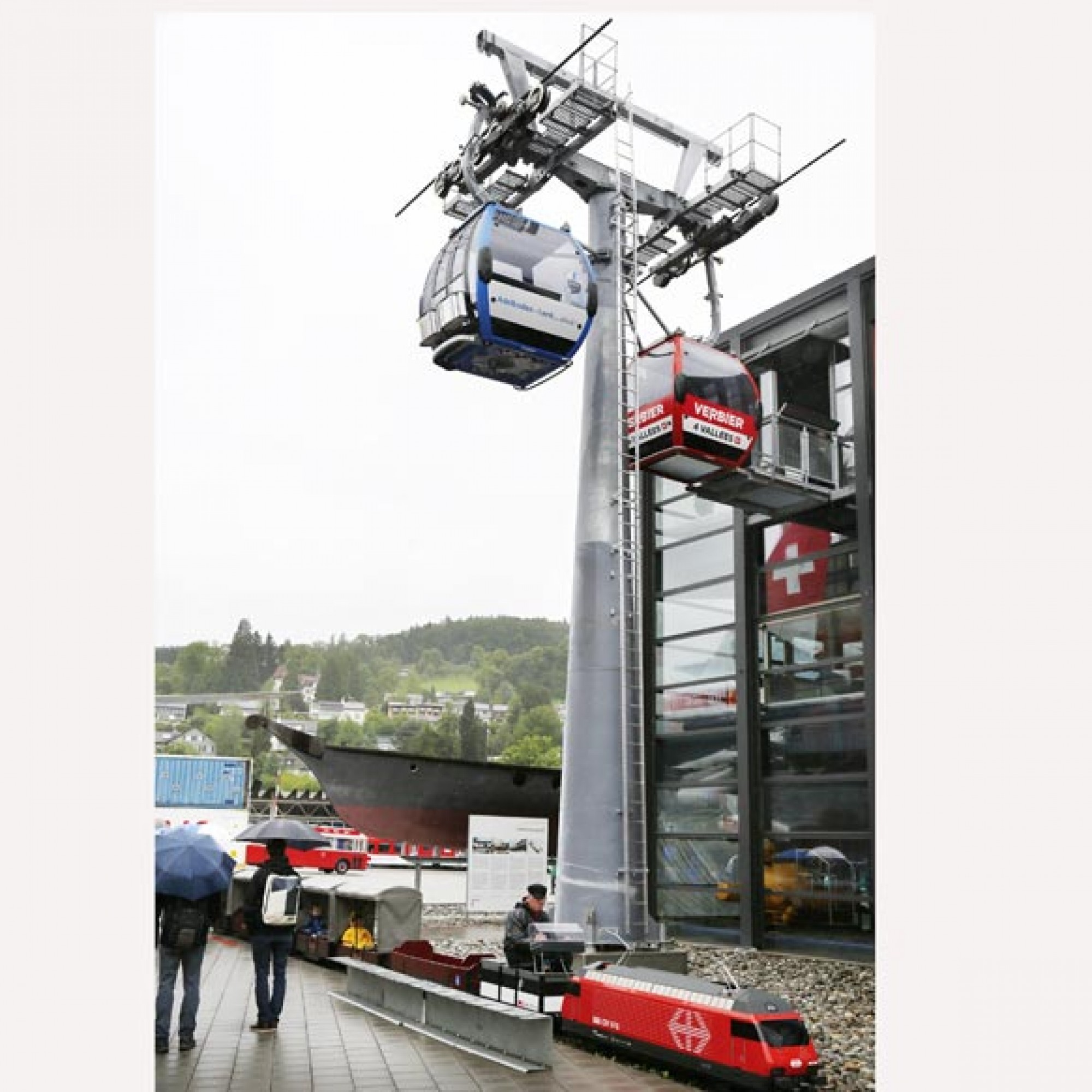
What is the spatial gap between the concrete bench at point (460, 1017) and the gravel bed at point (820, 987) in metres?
2.18

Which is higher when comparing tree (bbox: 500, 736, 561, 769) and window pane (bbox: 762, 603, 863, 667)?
window pane (bbox: 762, 603, 863, 667)

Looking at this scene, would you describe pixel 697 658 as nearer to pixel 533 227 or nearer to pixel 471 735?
pixel 533 227

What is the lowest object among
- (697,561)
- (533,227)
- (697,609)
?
(697,609)

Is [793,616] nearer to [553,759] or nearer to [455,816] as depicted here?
[455,816]

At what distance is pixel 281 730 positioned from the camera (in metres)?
19.1

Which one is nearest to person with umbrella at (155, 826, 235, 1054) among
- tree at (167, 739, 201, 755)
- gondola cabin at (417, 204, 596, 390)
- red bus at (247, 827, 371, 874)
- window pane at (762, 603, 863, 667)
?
gondola cabin at (417, 204, 596, 390)

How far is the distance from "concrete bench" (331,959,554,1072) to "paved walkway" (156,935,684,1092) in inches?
5.2

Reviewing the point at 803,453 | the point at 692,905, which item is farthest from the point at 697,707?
the point at 803,453

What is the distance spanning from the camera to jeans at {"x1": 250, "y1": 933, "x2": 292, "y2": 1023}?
9.61 m

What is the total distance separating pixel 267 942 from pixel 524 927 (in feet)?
7.94

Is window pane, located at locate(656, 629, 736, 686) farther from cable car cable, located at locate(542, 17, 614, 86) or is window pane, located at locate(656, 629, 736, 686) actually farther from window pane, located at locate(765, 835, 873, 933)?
cable car cable, located at locate(542, 17, 614, 86)

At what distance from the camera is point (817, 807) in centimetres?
1648

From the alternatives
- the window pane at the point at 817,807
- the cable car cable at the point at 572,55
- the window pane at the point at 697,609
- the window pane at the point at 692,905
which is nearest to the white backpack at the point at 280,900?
the cable car cable at the point at 572,55

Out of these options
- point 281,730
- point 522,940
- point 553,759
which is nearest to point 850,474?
point 522,940
